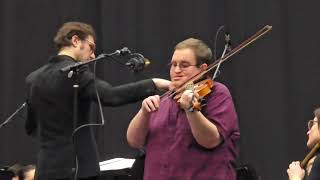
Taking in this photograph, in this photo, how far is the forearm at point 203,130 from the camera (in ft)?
8.16

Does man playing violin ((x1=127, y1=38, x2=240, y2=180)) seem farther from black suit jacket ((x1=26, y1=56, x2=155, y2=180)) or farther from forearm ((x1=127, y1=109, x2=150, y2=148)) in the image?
black suit jacket ((x1=26, y1=56, x2=155, y2=180))

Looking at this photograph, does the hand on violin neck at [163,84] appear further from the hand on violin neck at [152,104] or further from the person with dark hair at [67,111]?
the hand on violin neck at [152,104]

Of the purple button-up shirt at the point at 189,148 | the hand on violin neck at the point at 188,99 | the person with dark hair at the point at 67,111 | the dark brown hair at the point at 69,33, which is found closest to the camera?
the hand on violin neck at the point at 188,99

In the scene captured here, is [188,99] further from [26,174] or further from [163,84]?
[26,174]

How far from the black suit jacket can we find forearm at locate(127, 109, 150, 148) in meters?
0.23

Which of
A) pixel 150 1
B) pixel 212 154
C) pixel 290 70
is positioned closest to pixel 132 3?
pixel 150 1

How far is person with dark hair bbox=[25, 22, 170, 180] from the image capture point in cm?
296

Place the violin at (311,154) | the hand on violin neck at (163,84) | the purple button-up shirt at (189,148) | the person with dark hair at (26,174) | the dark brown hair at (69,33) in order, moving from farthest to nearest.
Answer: the person with dark hair at (26,174)
the violin at (311,154)
the dark brown hair at (69,33)
the hand on violin neck at (163,84)
the purple button-up shirt at (189,148)

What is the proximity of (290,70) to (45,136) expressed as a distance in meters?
2.90

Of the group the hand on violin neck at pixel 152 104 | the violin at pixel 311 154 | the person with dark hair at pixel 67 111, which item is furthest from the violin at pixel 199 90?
the violin at pixel 311 154

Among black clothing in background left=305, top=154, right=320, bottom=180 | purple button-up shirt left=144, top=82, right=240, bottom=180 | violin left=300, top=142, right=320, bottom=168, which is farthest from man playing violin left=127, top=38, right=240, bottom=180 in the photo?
violin left=300, top=142, right=320, bottom=168

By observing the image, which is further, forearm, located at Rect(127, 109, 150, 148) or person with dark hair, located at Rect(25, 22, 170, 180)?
person with dark hair, located at Rect(25, 22, 170, 180)

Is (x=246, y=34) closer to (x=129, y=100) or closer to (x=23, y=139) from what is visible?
(x=23, y=139)

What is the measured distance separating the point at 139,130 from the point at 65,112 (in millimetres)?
484
